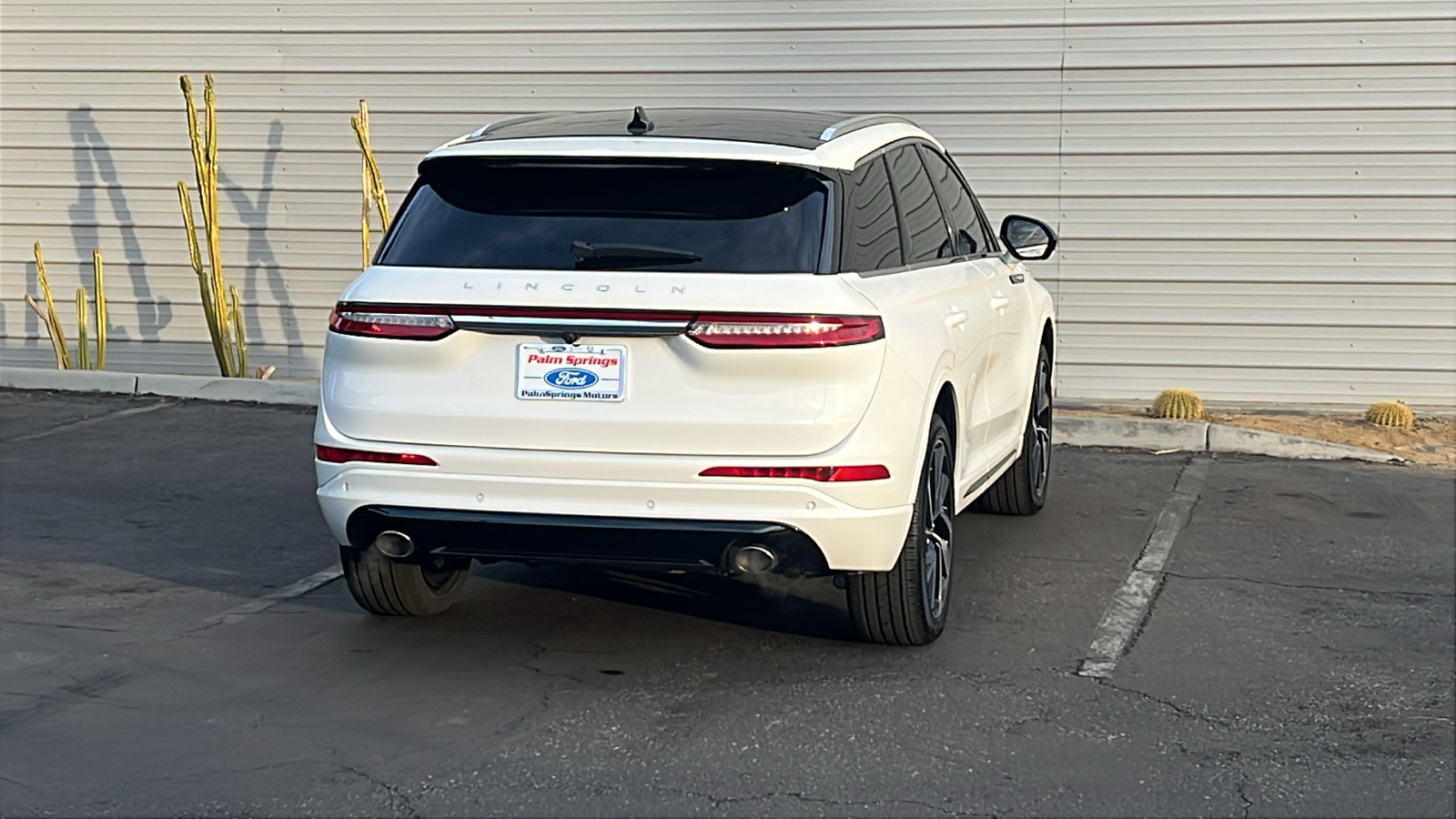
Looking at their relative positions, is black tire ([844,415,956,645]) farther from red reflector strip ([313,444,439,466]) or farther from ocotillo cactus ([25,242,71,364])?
ocotillo cactus ([25,242,71,364])

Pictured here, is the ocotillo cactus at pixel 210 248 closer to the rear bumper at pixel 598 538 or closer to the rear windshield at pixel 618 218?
the rear windshield at pixel 618 218

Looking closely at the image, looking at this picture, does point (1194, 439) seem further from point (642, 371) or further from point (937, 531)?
point (642, 371)

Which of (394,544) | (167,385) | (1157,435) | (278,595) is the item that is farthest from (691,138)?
(167,385)

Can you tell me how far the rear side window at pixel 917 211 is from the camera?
20.7ft

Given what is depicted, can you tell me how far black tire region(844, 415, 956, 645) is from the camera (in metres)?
5.70

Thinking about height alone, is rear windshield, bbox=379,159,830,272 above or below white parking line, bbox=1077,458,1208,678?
above

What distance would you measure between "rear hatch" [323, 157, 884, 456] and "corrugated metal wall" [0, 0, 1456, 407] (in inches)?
248

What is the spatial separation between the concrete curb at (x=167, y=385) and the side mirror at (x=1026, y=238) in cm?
542

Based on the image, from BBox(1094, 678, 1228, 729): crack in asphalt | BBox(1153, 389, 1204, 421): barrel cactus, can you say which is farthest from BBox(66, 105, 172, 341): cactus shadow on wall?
BBox(1094, 678, 1228, 729): crack in asphalt

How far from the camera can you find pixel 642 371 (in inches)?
205

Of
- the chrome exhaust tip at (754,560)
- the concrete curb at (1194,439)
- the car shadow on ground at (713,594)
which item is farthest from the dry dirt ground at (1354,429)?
the chrome exhaust tip at (754,560)

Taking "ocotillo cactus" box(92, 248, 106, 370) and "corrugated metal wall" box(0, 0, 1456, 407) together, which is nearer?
"corrugated metal wall" box(0, 0, 1456, 407)

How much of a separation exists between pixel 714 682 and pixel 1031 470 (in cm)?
305

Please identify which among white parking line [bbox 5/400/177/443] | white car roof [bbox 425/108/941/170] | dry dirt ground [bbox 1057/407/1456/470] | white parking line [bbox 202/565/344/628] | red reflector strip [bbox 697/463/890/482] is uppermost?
white car roof [bbox 425/108/941/170]
